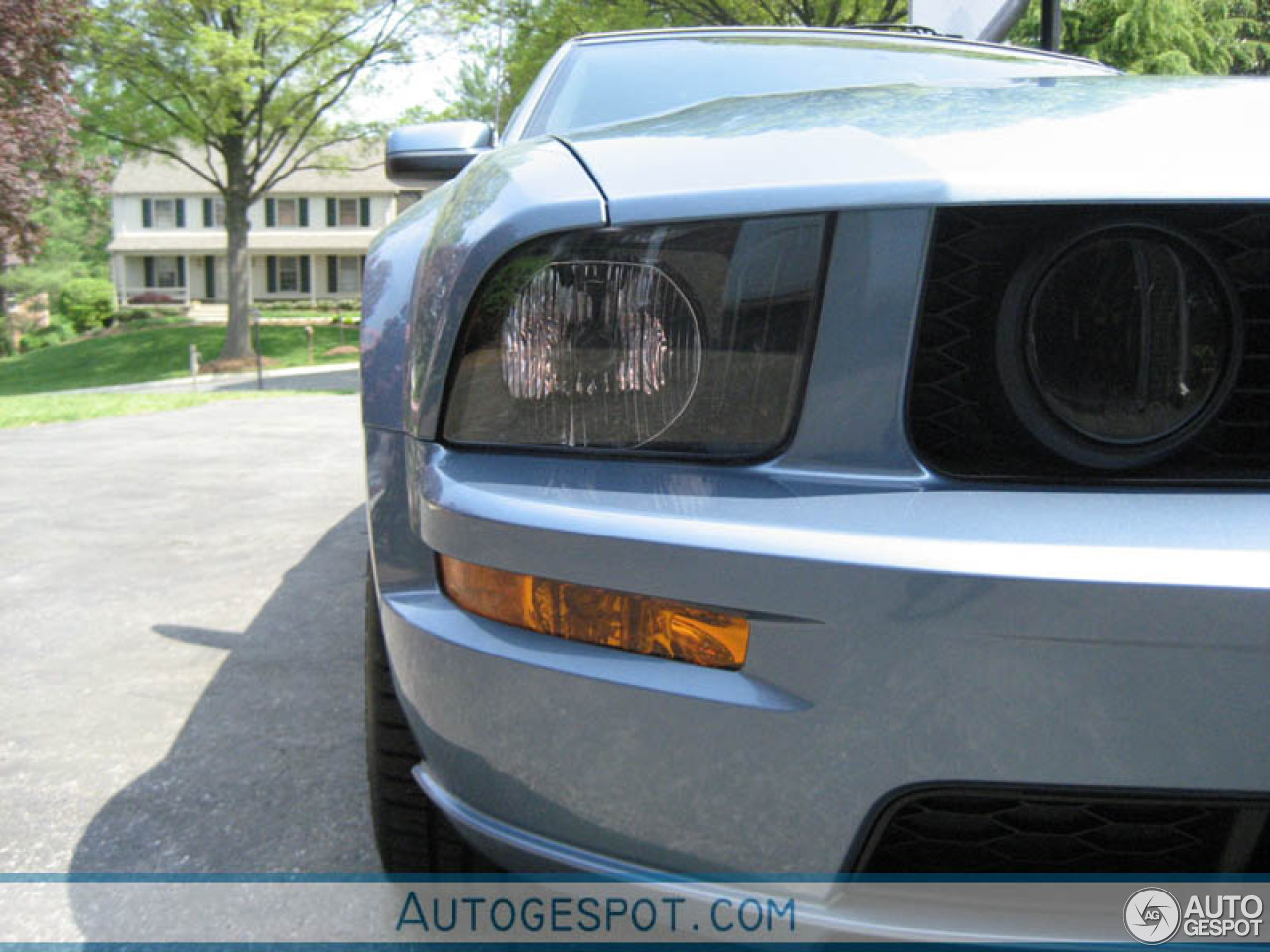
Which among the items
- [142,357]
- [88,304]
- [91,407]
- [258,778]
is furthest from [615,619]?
[88,304]

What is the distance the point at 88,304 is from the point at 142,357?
20103 mm

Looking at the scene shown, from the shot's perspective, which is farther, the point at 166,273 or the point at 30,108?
the point at 166,273

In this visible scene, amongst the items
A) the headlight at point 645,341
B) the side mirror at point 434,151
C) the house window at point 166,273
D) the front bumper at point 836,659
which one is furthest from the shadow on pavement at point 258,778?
the house window at point 166,273

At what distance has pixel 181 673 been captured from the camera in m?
2.83

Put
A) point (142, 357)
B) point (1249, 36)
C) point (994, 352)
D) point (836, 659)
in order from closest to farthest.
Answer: point (836, 659) < point (994, 352) < point (1249, 36) < point (142, 357)

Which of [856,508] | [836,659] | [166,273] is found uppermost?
[166,273]

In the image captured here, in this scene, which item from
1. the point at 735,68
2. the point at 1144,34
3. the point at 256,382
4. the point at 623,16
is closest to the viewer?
the point at 735,68

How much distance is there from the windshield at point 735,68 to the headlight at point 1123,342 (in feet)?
4.91

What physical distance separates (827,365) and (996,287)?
0.20 meters

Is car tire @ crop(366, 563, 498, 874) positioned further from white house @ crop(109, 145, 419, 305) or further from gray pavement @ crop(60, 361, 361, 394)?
white house @ crop(109, 145, 419, 305)

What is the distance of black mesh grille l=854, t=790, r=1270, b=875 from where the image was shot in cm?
113

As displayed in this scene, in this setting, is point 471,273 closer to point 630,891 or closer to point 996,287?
point 996,287

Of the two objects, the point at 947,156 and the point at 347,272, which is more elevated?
the point at 347,272

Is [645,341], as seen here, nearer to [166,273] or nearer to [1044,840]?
[1044,840]
